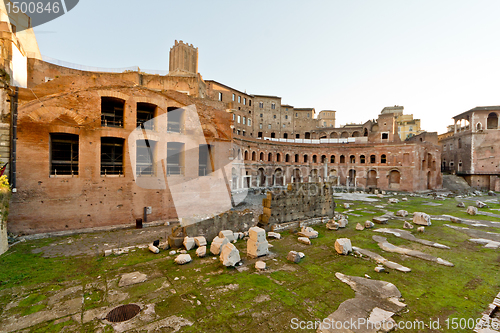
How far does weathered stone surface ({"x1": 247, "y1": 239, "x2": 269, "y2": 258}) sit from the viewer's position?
9305mm

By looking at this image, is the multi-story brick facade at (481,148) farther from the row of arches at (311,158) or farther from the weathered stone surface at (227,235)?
the weathered stone surface at (227,235)

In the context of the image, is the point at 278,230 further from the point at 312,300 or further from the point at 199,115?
the point at 199,115

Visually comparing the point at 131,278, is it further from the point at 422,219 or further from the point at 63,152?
the point at 422,219

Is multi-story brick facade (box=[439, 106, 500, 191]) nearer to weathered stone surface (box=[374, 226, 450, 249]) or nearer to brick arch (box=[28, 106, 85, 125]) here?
weathered stone surface (box=[374, 226, 450, 249])

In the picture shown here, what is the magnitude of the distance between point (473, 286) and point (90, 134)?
742 inches

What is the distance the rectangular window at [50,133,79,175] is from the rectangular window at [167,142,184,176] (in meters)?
5.84

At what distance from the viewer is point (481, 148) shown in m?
39.0

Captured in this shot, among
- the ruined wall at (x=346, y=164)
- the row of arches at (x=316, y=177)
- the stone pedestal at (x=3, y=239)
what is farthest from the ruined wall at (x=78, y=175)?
the row of arches at (x=316, y=177)

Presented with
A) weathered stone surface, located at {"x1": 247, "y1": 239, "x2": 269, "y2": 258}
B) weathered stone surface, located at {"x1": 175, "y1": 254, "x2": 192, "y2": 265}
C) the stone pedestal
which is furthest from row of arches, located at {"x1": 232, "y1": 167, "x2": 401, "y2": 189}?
the stone pedestal

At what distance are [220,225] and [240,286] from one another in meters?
4.82

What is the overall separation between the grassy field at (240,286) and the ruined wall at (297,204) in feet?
10.7

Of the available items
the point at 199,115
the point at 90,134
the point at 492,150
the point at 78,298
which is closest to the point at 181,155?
the point at 199,115

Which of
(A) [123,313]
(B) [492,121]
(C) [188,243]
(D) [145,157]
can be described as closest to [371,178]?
(B) [492,121]

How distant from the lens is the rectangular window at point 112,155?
14852 millimetres
